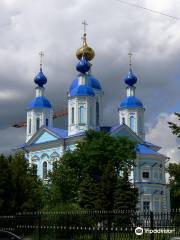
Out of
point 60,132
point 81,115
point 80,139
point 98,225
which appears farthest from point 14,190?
point 60,132

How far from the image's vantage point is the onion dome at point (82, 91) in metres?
63.3

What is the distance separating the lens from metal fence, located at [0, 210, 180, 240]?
57.9ft

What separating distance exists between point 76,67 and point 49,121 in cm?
1156

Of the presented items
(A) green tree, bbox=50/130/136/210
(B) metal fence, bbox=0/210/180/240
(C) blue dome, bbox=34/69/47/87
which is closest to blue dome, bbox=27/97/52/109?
(C) blue dome, bbox=34/69/47/87

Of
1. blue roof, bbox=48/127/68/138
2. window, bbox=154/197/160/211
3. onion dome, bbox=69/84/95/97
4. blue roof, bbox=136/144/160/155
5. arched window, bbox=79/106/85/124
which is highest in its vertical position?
onion dome, bbox=69/84/95/97

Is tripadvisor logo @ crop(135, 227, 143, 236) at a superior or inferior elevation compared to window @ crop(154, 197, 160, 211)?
superior

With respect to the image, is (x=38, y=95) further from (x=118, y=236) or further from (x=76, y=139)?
(x=118, y=236)

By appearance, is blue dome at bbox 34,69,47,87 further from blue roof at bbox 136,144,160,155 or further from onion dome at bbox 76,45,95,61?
blue roof at bbox 136,144,160,155

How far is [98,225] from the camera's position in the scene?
19.4 metres

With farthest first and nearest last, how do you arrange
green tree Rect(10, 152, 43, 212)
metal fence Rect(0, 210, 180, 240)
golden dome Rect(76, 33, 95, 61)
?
golden dome Rect(76, 33, 95, 61), green tree Rect(10, 152, 43, 212), metal fence Rect(0, 210, 180, 240)

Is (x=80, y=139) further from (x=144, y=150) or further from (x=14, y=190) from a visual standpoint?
(x=14, y=190)

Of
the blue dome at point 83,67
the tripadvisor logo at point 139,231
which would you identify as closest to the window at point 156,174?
the blue dome at point 83,67

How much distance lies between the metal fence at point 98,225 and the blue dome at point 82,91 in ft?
136

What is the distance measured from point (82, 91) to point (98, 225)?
44.7 m
